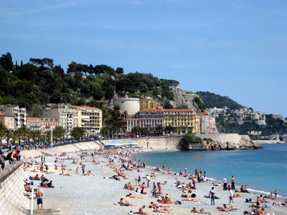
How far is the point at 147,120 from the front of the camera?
124 metres

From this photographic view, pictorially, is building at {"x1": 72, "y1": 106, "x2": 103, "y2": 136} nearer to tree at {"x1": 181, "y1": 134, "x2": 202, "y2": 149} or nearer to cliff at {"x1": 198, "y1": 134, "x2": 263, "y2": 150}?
tree at {"x1": 181, "y1": 134, "x2": 202, "y2": 149}

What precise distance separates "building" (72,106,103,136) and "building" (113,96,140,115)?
36.1 ft

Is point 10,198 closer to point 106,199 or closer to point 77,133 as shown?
point 106,199

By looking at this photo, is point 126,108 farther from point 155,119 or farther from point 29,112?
point 29,112

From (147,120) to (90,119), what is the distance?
16989 millimetres

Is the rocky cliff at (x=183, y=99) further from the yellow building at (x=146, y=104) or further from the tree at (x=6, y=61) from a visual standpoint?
the tree at (x=6, y=61)

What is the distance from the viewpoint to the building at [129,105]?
5241 inches

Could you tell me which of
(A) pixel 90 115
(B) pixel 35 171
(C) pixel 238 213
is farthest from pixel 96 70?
(C) pixel 238 213

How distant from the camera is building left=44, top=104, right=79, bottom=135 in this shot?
109 metres

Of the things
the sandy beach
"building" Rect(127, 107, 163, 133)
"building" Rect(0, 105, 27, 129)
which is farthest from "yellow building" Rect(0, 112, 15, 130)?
the sandy beach

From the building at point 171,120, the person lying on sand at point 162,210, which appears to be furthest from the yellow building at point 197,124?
the person lying on sand at point 162,210

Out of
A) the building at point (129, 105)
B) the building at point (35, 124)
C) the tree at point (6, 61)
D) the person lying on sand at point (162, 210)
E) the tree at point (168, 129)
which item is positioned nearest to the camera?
the person lying on sand at point (162, 210)

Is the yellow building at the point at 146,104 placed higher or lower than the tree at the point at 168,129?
higher

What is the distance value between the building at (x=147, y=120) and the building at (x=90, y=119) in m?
9.08
